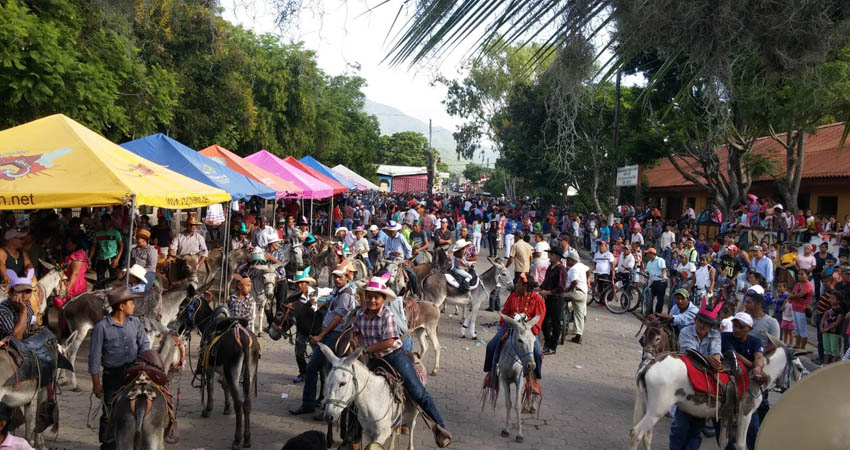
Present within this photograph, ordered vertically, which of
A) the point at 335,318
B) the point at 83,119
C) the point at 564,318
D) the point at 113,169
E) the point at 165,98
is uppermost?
the point at 165,98

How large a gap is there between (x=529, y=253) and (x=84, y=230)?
10.3 m

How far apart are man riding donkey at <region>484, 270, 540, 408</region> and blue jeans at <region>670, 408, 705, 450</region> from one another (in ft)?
5.48

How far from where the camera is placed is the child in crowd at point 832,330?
392 inches

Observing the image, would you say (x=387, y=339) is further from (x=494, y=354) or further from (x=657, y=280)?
(x=657, y=280)

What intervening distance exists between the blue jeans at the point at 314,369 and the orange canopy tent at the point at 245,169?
397 inches

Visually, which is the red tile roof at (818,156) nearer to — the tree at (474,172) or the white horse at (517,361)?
the white horse at (517,361)

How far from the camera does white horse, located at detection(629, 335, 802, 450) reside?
6277 millimetres

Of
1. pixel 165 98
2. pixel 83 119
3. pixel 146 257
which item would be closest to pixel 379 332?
pixel 146 257

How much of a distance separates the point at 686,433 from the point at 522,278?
2.88 metres

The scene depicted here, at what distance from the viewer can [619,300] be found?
1591 centimetres

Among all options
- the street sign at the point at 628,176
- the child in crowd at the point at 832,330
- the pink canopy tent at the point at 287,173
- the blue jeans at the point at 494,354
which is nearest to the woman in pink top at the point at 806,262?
the child in crowd at the point at 832,330

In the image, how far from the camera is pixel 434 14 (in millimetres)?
2092

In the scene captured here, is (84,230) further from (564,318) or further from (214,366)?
(564,318)

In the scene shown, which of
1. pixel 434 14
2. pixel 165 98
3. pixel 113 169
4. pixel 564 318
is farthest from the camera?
A: pixel 165 98
